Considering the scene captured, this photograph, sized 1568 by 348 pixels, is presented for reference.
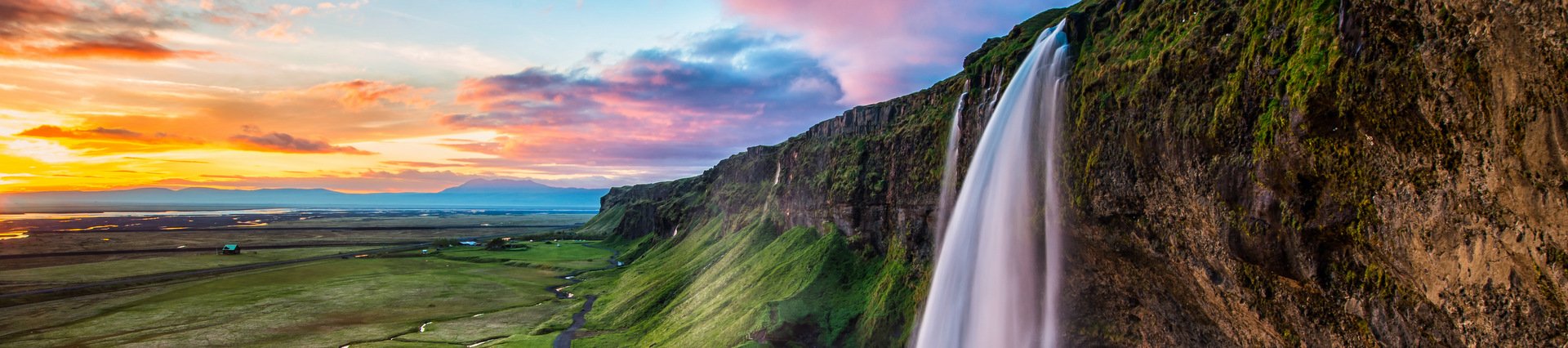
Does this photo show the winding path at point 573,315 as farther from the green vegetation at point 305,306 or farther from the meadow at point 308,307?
the green vegetation at point 305,306

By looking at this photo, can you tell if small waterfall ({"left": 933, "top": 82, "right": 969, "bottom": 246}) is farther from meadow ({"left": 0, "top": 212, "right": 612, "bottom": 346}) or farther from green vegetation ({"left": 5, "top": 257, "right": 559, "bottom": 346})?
green vegetation ({"left": 5, "top": 257, "right": 559, "bottom": 346})

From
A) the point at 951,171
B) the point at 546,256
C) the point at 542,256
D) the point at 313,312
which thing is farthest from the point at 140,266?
the point at 951,171

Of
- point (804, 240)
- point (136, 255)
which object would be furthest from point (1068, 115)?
point (136, 255)

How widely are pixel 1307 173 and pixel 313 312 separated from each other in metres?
85.4

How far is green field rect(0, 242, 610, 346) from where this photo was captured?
184ft

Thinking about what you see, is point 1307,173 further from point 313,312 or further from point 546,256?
point 546,256

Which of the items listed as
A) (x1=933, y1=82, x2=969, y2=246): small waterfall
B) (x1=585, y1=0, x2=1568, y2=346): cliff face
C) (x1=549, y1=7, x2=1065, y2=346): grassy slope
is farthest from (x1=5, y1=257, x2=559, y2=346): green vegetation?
(x1=933, y1=82, x2=969, y2=246): small waterfall

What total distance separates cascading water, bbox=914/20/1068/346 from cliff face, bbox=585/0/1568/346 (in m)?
1.06

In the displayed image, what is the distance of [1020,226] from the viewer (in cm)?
2891

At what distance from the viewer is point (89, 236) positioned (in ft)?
648

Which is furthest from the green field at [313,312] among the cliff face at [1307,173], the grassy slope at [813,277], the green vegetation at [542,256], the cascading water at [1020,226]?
the cascading water at [1020,226]

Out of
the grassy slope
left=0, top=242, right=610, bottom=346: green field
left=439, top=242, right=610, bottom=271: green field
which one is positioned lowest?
left=439, top=242, right=610, bottom=271: green field

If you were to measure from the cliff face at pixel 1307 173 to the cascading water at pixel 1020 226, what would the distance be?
1063 mm

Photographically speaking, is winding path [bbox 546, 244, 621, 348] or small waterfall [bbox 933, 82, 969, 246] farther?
winding path [bbox 546, 244, 621, 348]
